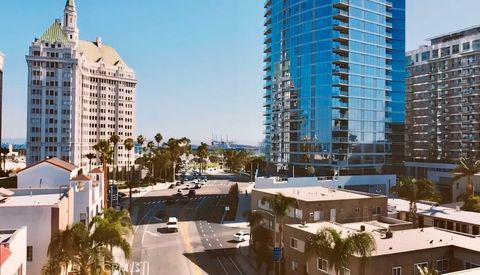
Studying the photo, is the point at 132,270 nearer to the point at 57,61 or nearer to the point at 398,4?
the point at 57,61

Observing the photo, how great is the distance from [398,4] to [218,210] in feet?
309

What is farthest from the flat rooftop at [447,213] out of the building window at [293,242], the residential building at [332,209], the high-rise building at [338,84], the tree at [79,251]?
the high-rise building at [338,84]

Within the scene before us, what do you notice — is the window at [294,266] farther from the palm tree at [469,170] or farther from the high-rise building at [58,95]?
the high-rise building at [58,95]

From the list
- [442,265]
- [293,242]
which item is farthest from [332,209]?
[442,265]

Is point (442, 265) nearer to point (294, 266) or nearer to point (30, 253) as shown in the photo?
point (294, 266)

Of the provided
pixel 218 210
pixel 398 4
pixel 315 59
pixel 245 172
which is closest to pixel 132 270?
pixel 218 210

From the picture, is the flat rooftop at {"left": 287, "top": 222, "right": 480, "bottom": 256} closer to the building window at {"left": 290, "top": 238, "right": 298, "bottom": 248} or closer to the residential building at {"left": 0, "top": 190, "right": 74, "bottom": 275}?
the building window at {"left": 290, "top": 238, "right": 298, "bottom": 248}

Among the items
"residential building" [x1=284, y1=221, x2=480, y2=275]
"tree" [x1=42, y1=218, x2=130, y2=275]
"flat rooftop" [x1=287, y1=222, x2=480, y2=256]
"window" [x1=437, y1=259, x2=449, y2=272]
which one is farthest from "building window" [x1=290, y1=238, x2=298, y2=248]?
"tree" [x1=42, y1=218, x2=130, y2=275]

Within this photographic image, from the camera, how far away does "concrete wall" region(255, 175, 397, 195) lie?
301 ft

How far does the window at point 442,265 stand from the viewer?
39750 millimetres

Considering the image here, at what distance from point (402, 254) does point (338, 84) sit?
289 ft

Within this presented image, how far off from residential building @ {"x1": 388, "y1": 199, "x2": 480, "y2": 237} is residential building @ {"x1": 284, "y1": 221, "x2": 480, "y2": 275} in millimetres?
7176

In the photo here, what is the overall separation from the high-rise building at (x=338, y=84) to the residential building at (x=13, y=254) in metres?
100

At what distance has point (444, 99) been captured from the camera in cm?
15125
